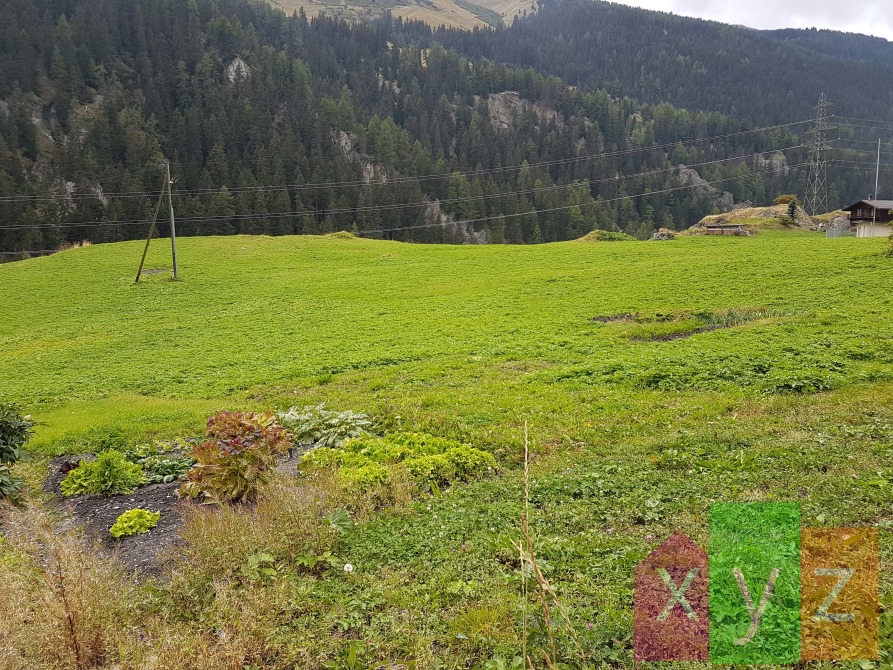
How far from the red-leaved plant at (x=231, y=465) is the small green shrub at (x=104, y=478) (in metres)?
1.48

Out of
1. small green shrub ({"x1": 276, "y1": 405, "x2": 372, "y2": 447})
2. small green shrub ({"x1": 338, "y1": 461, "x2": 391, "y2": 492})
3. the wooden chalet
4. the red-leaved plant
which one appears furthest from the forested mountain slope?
small green shrub ({"x1": 338, "y1": 461, "x2": 391, "y2": 492})

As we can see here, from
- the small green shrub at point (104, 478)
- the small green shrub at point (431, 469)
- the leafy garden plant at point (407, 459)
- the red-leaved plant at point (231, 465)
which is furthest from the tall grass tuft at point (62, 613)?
the small green shrub at point (431, 469)

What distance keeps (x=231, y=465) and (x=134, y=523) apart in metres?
1.64

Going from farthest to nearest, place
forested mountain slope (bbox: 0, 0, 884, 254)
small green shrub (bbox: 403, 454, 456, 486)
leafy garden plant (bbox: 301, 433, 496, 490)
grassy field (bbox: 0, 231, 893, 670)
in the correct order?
forested mountain slope (bbox: 0, 0, 884, 254), small green shrub (bbox: 403, 454, 456, 486), leafy garden plant (bbox: 301, 433, 496, 490), grassy field (bbox: 0, 231, 893, 670)

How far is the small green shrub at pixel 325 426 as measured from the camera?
39.0 feet

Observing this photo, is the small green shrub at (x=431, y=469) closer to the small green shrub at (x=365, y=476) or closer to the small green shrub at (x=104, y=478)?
the small green shrub at (x=365, y=476)

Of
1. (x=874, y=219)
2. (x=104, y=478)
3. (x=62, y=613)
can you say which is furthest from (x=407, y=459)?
(x=874, y=219)

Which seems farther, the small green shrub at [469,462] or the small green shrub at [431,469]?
the small green shrub at [469,462]

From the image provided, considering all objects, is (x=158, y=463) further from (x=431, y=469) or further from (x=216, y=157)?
(x=216, y=157)

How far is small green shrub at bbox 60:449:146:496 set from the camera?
1054 cm

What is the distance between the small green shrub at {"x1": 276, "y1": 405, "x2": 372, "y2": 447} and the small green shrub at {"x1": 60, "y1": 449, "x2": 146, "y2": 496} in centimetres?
319

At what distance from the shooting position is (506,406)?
1434 cm

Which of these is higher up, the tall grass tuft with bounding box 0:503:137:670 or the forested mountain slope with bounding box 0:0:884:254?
the forested mountain slope with bounding box 0:0:884:254

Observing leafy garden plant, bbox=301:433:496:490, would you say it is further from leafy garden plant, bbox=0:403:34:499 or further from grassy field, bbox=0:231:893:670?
leafy garden plant, bbox=0:403:34:499
